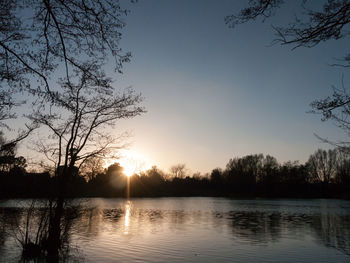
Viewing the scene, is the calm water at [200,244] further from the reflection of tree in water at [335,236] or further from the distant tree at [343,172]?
the distant tree at [343,172]

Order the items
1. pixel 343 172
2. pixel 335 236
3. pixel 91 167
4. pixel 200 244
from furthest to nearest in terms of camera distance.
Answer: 1. pixel 343 172
2. pixel 335 236
3. pixel 200 244
4. pixel 91 167

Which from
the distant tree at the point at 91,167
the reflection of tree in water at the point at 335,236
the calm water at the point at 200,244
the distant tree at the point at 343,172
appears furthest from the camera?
the distant tree at the point at 343,172

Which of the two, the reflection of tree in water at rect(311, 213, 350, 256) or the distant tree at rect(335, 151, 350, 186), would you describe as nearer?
the reflection of tree in water at rect(311, 213, 350, 256)

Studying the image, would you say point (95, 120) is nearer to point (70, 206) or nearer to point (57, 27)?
point (70, 206)

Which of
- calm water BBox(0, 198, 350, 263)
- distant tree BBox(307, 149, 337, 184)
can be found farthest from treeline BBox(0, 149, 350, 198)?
calm water BBox(0, 198, 350, 263)

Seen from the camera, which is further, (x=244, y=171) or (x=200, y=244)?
(x=244, y=171)

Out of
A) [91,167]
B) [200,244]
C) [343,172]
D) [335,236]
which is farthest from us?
[343,172]

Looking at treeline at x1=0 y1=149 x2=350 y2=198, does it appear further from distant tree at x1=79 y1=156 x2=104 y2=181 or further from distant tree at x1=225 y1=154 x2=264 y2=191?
distant tree at x1=79 y1=156 x2=104 y2=181

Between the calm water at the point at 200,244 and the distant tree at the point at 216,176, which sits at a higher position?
the distant tree at the point at 216,176

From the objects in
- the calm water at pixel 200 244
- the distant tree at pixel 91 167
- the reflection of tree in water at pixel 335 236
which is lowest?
the calm water at pixel 200 244

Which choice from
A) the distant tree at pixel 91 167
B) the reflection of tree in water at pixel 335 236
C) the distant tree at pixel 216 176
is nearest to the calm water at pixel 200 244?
the reflection of tree in water at pixel 335 236

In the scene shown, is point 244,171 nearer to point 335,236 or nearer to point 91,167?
point 335,236

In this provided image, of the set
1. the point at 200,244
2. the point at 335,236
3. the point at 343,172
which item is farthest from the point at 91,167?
the point at 343,172

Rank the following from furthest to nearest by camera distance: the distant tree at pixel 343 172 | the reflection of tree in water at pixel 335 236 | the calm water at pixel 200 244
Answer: the distant tree at pixel 343 172, the reflection of tree in water at pixel 335 236, the calm water at pixel 200 244
